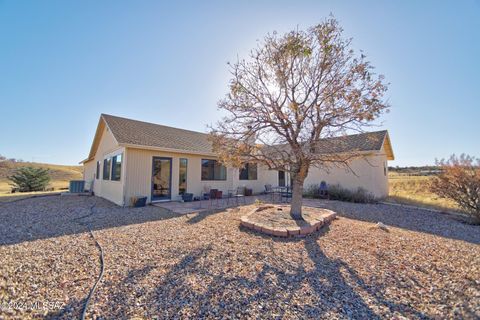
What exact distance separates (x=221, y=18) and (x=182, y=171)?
279 inches

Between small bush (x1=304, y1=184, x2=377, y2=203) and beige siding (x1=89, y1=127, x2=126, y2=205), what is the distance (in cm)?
1032

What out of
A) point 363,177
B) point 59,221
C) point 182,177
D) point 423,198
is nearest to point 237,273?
point 59,221

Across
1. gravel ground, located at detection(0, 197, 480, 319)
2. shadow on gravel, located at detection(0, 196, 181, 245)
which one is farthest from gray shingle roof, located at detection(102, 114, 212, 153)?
gravel ground, located at detection(0, 197, 480, 319)

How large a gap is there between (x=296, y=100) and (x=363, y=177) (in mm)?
8193

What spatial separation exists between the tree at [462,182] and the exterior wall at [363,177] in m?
3.18

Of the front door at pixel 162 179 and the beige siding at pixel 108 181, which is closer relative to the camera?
the beige siding at pixel 108 181

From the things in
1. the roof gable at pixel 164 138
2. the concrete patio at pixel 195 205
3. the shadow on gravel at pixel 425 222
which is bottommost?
the shadow on gravel at pixel 425 222

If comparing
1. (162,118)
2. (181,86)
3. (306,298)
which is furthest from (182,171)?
(306,298)

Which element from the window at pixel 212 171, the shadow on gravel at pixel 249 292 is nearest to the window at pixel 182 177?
the window at pixel 212 171

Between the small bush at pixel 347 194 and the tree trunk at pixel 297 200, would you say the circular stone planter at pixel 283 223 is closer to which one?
the tree trunk at pixel 297 200

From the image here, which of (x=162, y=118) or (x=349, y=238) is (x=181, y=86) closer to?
(x=162, y=118)

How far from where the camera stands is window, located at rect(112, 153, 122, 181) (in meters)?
9.48

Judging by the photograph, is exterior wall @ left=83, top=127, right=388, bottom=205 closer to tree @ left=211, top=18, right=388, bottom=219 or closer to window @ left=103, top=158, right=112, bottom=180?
window @ left=103, top=158, right=112, bottom=180

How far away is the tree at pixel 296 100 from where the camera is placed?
17.1 ft
